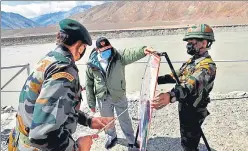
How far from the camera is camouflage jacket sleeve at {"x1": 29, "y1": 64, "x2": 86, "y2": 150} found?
1.84 m

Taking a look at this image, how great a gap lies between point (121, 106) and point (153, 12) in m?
116

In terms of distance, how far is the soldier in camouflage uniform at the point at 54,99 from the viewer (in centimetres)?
185

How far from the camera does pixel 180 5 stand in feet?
375

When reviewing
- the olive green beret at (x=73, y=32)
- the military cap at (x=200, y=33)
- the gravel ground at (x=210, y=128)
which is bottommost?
the gravel ground at (x=210, y=128)

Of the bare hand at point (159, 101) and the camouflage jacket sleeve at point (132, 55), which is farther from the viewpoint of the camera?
the camouflage jacket sleeve at point (132, 55)

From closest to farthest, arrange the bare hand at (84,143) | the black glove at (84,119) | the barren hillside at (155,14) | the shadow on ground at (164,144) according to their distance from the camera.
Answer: the bare hand at (84,143) < the black glove at (84,119) < the shadow on ground at (164,144) < the barren hillside at (155,14)

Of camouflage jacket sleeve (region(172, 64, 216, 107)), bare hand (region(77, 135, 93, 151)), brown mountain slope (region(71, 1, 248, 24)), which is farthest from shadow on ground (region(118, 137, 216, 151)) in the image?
brown mountain slope (region(71, 1, 248, 24))

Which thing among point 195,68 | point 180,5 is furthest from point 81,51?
point 180,5

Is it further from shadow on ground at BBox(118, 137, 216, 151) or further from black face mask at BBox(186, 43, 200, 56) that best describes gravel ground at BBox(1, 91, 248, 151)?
black face mask at BBox(186, 43, 200, 56)

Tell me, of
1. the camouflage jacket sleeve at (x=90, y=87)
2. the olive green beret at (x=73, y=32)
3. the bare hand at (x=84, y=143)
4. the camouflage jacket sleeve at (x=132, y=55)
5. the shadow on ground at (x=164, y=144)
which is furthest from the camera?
the shadow on ground at (x=164, y=144)

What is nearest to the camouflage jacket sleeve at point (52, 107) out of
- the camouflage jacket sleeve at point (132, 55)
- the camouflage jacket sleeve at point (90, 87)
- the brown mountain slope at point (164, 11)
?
the camouflage jacket sleeve at point (132, 55)

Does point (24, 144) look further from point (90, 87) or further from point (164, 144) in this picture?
point (164, 144)

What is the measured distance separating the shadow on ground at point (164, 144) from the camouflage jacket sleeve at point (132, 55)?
1.44 metres

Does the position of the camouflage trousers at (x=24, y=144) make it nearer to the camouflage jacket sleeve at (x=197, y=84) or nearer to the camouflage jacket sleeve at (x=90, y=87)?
the camouflage jacket sleeve at (x=197, y=84)
